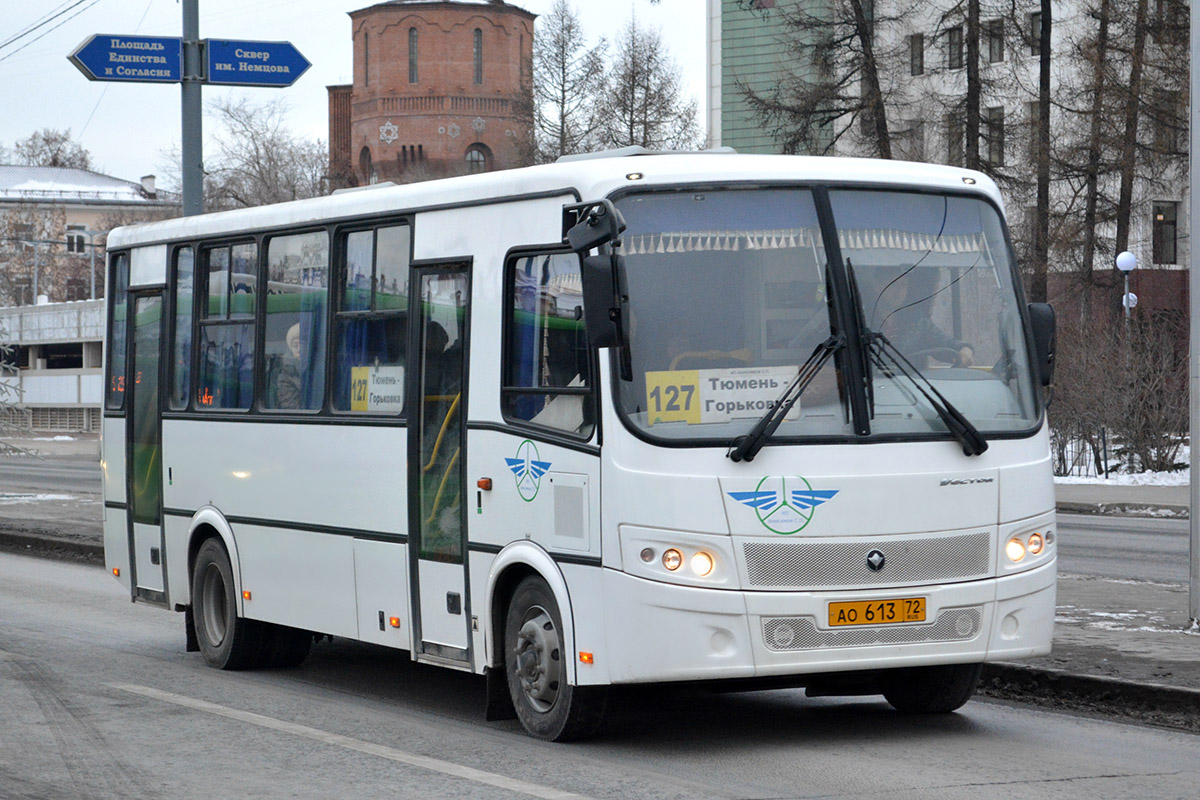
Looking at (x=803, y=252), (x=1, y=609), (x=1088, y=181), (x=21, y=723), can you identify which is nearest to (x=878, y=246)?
(x=803, y=252)

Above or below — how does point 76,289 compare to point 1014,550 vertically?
above

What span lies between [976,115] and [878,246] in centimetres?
3013

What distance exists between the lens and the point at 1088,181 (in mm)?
41250

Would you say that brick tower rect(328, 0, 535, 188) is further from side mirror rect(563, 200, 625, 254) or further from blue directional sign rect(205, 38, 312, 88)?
side mirror rect(563, 200, 625, 254)

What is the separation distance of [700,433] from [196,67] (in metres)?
11.1

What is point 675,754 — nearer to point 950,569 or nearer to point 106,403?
point 950,569

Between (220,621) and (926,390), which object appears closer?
(926,390)

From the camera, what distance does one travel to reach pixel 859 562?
7.75 m

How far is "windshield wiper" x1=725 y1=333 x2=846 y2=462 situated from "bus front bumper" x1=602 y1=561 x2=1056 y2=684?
1.97 feet

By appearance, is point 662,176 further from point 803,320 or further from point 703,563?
point 703,563

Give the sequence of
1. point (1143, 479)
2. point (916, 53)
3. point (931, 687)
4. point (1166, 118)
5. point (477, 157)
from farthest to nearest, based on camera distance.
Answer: point (477, 157)
point (916, 53)
point (1166, 118)
point (1143, 479)
point (931, 687)

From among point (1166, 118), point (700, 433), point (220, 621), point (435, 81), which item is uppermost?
point (435, 81)

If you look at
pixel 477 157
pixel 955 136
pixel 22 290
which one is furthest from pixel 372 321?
pixel 22 290

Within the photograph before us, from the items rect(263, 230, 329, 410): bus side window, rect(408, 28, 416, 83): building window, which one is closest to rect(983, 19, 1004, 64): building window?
rect(263, 230, 329, 410): bus side window
